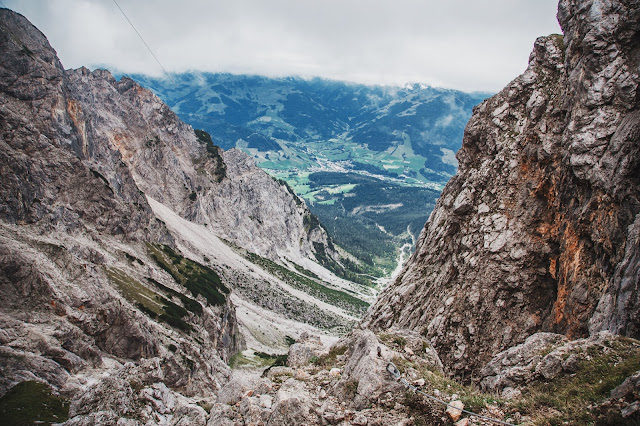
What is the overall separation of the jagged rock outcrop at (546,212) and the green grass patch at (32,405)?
29.8 metres

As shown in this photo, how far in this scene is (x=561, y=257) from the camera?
80.2 feet

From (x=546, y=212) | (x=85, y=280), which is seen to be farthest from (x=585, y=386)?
(x=85, y=280)

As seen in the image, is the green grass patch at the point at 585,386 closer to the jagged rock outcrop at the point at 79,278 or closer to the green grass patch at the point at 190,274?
the jagged rock outcrop at the point at 79,278

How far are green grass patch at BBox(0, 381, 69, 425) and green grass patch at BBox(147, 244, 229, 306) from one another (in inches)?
2471

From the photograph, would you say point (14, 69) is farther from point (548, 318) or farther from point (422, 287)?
point (548, 318)

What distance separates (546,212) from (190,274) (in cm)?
10503

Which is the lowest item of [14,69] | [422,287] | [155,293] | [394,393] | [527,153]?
[155,293]

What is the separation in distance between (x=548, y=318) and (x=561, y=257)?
3.73 metres

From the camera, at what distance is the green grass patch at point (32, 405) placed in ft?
111

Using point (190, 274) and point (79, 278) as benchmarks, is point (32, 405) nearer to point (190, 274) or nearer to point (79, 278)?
point (79, 278)

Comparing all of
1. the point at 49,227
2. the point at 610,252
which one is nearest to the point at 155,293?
the point at 49,227

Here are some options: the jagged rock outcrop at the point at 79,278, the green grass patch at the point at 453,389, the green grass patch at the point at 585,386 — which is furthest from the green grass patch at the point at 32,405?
the green grass patch at the point at 585,386

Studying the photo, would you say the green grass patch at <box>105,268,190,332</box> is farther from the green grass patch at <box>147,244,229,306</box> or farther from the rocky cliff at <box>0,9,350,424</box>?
the green grass patch at <box>147,244,229,306</box>

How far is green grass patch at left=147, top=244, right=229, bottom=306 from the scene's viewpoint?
104750mm
